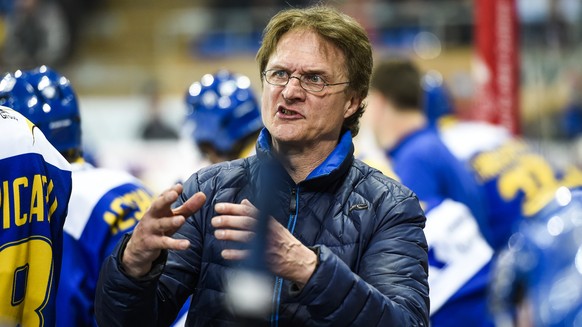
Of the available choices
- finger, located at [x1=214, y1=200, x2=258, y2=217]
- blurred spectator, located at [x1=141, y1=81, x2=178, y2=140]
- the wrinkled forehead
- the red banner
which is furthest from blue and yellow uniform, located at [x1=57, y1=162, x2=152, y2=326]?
blurred spectator, located at [x1=141, y1=81, x2=178, y2=140]

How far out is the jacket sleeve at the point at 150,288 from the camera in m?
2.65

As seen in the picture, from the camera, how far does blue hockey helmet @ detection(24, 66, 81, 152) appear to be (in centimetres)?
383

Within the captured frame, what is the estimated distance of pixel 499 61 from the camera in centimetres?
773

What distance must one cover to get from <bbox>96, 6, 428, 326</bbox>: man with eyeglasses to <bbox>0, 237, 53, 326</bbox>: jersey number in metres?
0.28

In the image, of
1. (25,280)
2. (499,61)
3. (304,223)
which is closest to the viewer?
(304,223)

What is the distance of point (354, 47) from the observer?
9.50 ft

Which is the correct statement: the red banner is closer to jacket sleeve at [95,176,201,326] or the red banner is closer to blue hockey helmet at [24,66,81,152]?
blue hockey helmet at [24,66,81,152]

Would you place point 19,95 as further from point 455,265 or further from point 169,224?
point 455,265

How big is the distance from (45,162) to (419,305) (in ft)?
3.70

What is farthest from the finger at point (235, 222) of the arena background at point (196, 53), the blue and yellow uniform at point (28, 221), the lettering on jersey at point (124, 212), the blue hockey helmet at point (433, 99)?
the arena background at point (196, 53)

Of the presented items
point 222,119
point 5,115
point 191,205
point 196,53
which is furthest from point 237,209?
point 196,53

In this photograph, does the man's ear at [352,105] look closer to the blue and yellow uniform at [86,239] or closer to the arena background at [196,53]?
the blue and yellow uniform at [86,239]

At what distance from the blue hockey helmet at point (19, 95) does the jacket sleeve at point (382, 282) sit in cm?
158

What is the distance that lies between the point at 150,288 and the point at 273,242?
0.44 meters
